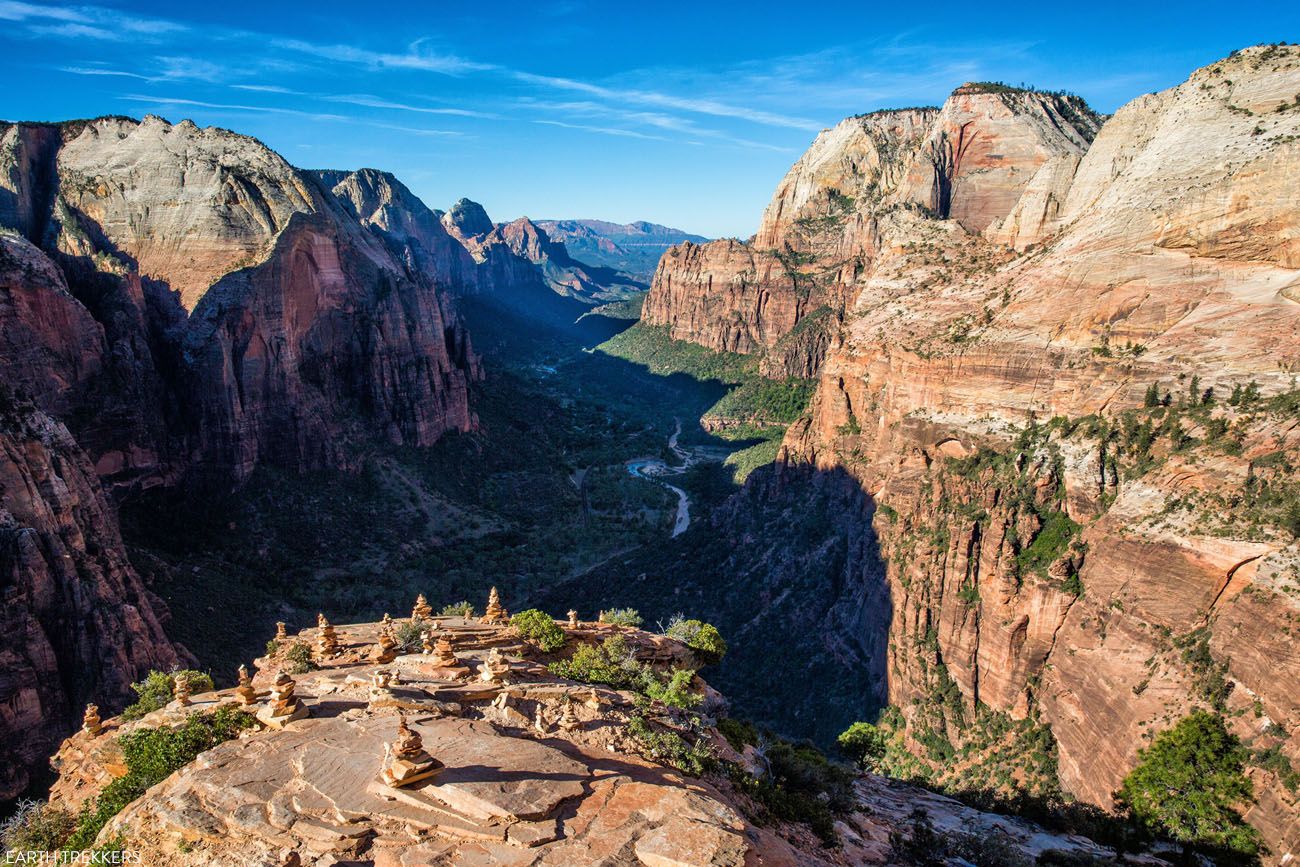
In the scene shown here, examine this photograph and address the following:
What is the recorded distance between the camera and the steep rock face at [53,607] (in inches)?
1298

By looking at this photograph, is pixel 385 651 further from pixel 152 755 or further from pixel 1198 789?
pixel 1198 789

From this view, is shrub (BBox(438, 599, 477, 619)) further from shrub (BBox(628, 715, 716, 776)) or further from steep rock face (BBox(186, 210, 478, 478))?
steep rock face (BBox(186, 210, 478, 478))

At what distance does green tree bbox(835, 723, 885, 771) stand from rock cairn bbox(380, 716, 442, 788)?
119 feet

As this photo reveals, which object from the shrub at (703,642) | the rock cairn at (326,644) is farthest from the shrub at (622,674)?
the rock cairn at (326,644)

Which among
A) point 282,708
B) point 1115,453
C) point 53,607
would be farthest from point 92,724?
point 1115,453

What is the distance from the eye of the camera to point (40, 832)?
63.3 ft

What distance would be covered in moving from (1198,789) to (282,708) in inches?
1382

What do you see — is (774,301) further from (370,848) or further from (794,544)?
(370,848)

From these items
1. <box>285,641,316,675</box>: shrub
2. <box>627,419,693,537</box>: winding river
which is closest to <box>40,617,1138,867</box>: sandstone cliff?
<box>285,641,316,675</box>: shrub

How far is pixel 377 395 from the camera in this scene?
85562 mm

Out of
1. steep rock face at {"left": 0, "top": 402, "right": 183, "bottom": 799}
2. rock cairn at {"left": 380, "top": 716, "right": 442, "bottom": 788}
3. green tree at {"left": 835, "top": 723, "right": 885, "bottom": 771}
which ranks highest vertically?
rock cairn at {"left": 380, "top": 716, "right": 442, "bottom": 788}

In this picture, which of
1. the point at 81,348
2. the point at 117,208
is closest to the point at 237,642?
the point at 81,348

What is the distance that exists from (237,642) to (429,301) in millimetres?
55616

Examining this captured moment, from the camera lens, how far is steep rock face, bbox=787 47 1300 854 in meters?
32.8
